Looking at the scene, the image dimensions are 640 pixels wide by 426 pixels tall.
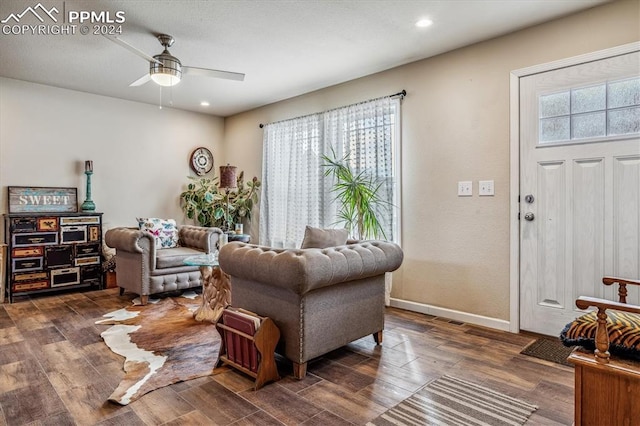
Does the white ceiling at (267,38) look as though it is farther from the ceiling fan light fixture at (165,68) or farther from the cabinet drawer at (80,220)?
the cabinet drawer at (80,220)

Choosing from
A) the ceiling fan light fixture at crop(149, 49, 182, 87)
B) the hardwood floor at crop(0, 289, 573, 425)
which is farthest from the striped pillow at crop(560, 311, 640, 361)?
the ceiling fan light fixture at crop(149, 49, 182, 87)

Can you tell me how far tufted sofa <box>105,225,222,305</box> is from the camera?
3.94 m

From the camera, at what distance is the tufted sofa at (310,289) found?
2.13 m

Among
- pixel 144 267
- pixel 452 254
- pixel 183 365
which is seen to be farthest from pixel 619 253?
pixel 144 267

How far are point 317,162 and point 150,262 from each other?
7.29 feet

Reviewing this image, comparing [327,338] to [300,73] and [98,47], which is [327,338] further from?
[98,47]

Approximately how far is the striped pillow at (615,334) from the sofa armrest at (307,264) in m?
1.13

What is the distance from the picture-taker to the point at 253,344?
7.14 feet

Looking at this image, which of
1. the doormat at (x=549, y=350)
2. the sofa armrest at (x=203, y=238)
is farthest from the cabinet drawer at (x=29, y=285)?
the doormat at (x=549, y=350)

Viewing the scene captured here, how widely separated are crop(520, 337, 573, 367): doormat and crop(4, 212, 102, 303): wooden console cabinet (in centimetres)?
467

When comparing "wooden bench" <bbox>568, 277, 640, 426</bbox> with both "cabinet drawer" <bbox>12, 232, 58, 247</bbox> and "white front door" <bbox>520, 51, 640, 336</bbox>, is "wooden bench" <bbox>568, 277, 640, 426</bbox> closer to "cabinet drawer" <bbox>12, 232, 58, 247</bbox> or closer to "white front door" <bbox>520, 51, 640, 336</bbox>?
"white front door" <bbox>520, 51, 640, 336</bbox>

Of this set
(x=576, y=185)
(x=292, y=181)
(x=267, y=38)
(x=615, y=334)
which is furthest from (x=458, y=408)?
(x=292, y=181)

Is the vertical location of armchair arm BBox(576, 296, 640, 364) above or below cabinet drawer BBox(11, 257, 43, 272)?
above

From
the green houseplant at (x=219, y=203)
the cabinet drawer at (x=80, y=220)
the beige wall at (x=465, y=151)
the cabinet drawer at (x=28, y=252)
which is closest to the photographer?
the beige wall at (x=465, y=151)
